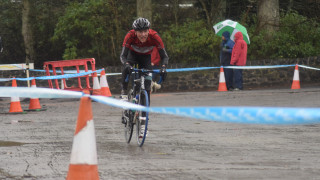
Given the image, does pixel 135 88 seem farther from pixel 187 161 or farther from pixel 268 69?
pixel 268 69

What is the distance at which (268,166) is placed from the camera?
7.15 m

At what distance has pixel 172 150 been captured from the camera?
28.3ft

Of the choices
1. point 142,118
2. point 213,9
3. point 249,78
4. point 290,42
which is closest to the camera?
point 142,118

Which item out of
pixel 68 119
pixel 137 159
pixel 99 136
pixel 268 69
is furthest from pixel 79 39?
pixel 137 159

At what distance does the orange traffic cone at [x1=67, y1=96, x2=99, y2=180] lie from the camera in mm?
5285

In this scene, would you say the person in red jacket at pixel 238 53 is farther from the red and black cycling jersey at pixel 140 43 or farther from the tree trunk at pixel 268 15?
the red and black cycling jersey at pixel 140 43

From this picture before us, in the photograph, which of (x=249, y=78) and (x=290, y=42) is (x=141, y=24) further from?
(x=290, y=42)

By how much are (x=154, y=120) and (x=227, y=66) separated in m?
9.50

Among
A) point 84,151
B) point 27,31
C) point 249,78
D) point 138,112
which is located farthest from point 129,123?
point 27,31

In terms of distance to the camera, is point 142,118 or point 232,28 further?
point 232,28

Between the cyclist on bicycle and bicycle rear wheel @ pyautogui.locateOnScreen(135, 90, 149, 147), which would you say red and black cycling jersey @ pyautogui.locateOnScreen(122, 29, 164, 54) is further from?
bicycle rear wheel @ pyautogui.locateOnScreen(135, 90, 149, 147)

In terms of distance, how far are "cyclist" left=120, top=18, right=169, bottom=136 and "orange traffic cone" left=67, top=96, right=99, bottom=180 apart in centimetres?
405

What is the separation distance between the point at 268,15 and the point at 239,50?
20.9 feet

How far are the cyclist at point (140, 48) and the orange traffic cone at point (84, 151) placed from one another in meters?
4.05
